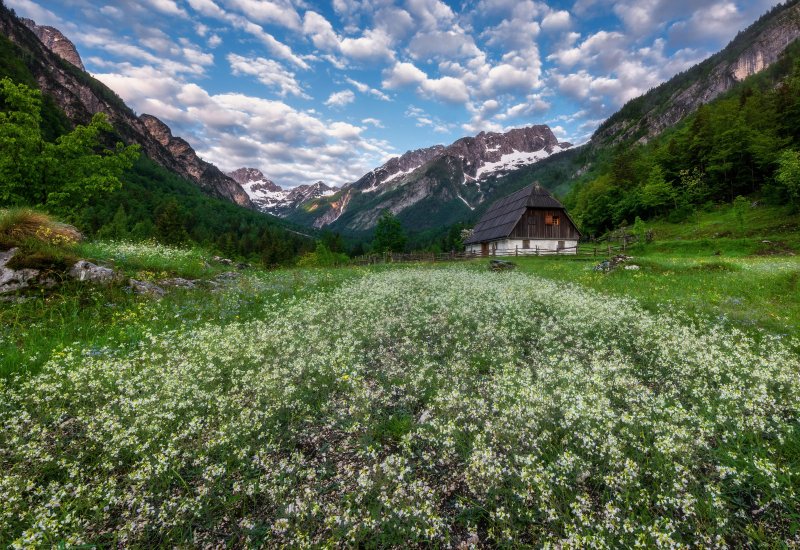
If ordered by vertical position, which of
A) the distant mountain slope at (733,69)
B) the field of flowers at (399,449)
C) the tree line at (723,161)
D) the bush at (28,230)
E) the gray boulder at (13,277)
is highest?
the distant mountain slope at (733,69)

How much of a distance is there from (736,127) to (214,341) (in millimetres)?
93269

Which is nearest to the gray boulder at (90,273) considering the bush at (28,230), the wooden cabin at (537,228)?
the bush at (28,230)

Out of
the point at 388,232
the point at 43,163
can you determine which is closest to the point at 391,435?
the point at 43,163

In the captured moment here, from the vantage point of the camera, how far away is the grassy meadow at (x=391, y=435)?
371 centimetres

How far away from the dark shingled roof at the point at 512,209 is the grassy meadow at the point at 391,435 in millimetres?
45437

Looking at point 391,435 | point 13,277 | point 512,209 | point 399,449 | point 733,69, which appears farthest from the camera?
point 733,69

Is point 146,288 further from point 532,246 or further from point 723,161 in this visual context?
point 723,161

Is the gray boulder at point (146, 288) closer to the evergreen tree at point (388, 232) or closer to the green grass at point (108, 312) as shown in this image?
the green grass at point (108, 312)

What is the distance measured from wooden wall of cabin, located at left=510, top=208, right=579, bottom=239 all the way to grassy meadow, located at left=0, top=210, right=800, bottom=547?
44.8 metres

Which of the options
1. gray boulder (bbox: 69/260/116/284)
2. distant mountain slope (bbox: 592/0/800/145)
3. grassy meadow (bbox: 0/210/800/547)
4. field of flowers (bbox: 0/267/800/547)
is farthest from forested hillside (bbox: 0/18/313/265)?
distant mountain slope (bbox: 592/0/800/145)

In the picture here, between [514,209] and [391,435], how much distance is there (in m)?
56.9

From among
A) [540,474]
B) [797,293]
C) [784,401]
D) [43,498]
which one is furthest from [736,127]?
[43,498]

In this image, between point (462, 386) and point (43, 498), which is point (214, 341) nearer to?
point (43, 498)

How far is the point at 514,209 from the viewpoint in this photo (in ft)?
186
